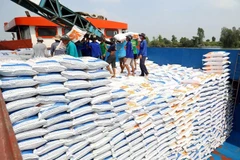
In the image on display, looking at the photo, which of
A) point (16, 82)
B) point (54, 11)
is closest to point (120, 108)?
point (16, 82)

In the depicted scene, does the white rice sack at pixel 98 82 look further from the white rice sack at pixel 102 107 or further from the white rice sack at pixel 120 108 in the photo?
the white rice sack at pixel 120 108

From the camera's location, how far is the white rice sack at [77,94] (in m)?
2.25

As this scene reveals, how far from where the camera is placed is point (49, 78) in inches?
83.0

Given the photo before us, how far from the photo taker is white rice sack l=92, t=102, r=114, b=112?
2501 mm

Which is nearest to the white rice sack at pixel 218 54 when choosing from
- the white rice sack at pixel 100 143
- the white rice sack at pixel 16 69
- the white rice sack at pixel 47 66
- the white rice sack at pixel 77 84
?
the white rice sack at pixel 100 143

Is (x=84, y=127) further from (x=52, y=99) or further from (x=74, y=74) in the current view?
(x=74, y=74)

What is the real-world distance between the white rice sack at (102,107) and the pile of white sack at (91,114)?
1cm

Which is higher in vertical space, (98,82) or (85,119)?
(98,82)

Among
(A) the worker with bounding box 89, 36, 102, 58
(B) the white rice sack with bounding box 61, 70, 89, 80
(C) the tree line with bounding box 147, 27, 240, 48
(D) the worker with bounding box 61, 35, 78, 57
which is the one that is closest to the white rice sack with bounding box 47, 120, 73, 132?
(B) the white rice sack with bounding box 61, 70, 89, 80

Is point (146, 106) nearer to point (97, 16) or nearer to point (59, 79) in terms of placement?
point (59, 79)

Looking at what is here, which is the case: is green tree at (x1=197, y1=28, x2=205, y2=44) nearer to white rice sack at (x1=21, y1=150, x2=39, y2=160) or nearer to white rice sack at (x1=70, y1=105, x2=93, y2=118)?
→ white rice sack at (x1=70, y1=105, x2=93, y2=118)

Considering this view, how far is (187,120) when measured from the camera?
4.14m

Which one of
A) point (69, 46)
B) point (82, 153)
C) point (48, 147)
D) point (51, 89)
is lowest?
point (82, 153)

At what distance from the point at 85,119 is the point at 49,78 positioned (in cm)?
72
